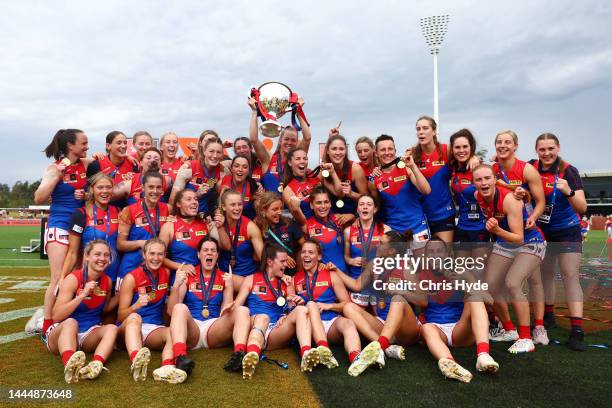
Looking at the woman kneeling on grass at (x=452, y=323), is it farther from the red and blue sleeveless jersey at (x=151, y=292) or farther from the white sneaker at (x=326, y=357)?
the red and blue sleeveless jersey at (x=151, y=292)

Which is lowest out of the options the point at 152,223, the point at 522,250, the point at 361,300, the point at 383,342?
the point at 383,342

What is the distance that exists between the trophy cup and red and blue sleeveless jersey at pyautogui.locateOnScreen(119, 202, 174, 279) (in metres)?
1.65

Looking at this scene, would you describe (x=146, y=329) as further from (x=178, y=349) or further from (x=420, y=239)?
(x=420, y=239)

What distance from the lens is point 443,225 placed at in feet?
15.3

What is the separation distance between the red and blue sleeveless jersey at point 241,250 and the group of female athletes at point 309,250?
0.01 m

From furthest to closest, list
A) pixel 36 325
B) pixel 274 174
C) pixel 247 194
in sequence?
pixel 274 174
pixel 247 194
pixel 36 325

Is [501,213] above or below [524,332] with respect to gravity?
above

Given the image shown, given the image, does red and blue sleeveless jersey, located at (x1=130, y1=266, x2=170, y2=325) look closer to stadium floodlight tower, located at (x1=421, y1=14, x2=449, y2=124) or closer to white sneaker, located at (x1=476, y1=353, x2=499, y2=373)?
white sneaker, located at (x1=476, y1=353, x2=499, y2=373)

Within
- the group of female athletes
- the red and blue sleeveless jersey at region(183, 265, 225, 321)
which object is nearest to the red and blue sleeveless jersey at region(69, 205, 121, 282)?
the group of female athletes

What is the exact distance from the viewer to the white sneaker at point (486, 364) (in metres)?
3.28

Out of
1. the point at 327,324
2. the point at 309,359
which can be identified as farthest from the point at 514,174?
the point at 309,359

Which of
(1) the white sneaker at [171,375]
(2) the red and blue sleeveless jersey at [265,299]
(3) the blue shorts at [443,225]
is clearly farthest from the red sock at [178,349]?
(3) the blue shorts at [443,225]

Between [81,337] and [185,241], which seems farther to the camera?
[185,241]

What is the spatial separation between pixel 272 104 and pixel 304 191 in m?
1.29
